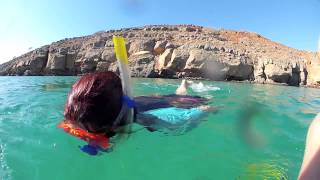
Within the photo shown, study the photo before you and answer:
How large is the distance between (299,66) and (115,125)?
63.1 feet

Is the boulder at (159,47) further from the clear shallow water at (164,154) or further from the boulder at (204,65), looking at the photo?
the clear shallow water at (164,154)

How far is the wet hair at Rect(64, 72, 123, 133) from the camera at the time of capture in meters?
2.77

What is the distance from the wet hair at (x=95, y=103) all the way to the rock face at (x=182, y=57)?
57.1 ft

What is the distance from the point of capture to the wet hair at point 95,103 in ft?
9.09

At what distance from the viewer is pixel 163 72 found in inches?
870

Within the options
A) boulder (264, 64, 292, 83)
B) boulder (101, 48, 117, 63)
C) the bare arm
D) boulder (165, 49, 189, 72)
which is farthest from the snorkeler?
boulder (101, 48, 117, 63)

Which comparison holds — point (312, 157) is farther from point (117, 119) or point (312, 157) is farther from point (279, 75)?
point (279, 75)

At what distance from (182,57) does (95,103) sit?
1957 cm

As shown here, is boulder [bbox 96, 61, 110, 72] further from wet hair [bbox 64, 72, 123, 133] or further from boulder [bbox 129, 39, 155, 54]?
wet hair [bbox 64, 72, 123, 133]

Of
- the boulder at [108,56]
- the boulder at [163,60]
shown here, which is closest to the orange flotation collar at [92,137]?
the boulder at [163,60]

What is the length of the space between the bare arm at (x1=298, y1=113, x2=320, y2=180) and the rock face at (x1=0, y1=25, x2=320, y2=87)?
18.6 m

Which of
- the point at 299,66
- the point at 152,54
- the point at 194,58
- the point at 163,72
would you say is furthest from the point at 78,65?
the point at 299,66

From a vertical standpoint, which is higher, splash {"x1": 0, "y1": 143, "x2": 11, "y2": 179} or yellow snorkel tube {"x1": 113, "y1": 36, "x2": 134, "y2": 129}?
yellow snorkel tube {"x1": 113, "y1": 36, "x2": 134, "y2": 129}

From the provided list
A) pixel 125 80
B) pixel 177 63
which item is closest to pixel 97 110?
pixel 125 80
